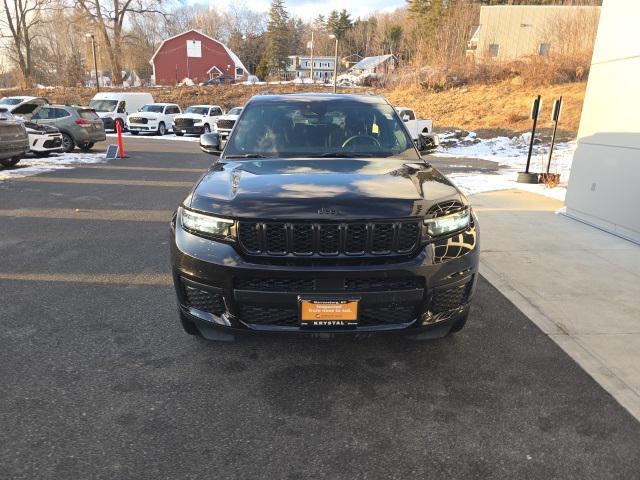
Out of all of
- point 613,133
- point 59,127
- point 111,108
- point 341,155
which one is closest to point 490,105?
point 111,108

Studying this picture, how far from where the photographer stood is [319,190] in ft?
9.23

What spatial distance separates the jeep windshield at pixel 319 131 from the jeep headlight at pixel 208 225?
1.07 meters

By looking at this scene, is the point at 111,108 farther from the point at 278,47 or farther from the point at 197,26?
the point at 197,26

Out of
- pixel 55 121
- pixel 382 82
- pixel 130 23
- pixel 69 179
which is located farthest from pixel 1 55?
pixel 69 179

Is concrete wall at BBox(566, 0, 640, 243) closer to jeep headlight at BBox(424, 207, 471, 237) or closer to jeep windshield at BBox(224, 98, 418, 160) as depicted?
jeep windshield at BBox(224, 98, 418, 160)

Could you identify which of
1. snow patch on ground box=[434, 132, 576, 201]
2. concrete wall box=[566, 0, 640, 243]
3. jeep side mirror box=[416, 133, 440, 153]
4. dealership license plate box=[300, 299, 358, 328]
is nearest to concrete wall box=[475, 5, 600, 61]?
snow patch on ground box=[434, 132, 576, 201]

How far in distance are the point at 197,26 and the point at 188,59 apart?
44.7 m

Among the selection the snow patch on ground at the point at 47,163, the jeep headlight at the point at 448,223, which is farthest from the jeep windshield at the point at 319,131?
the snow patch on ground at the point at 47,163

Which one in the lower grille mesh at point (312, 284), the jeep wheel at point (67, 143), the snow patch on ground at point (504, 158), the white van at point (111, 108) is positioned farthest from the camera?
the white van at point (111, 108)

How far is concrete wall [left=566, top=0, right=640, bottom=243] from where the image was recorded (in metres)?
6.13

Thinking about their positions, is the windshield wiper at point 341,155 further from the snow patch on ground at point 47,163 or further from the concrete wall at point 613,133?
the snow patch on ground at point 47,163

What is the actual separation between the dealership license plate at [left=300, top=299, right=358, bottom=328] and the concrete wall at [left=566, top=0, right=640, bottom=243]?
5.29 metres

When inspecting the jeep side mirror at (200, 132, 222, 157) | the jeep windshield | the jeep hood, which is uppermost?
the jeep windshield

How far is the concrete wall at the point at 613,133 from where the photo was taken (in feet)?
20.1
